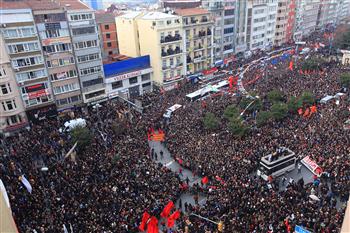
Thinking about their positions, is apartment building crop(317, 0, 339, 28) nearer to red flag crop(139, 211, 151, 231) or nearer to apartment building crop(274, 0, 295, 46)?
apartment building crop(274, 0, 295, 46)

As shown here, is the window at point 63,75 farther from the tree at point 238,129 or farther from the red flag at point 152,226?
the red flag at point 152,226

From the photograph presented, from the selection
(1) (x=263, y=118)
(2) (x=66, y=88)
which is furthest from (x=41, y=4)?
(1) (x=263, y=118)

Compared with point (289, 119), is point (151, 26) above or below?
above

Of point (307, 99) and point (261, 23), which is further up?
point (261, 23)

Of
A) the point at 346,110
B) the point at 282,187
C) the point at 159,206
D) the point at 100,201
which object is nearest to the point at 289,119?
the point at 346,110

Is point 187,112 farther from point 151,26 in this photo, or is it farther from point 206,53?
Answer: point 206,53

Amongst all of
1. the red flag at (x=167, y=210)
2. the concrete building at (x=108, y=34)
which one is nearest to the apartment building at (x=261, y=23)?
the concrete building at (x=108, y=34)

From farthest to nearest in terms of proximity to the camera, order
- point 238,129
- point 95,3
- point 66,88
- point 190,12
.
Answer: point 95,3, point 190,12, point 66,88, point 238,129

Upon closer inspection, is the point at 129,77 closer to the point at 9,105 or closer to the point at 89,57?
the point at 89,57
